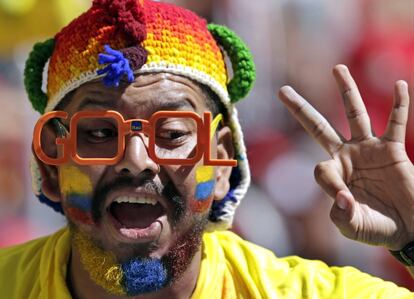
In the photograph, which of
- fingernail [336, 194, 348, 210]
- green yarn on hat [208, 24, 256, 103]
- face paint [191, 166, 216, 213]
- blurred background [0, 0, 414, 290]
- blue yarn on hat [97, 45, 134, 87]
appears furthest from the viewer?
blurred background [0, 0, 414, 290]

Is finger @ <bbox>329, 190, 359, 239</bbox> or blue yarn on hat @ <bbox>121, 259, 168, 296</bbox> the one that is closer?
finger @ <bbox>329, 190, 359, 239</bbox>

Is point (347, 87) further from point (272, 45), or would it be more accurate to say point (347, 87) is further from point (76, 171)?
point (272, 45)

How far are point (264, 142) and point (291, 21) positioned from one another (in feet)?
2.62

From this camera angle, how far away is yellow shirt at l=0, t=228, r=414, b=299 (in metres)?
2.89

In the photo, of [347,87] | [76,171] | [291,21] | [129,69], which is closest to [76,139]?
[76,171]

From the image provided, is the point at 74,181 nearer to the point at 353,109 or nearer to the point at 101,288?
the point at 101,288

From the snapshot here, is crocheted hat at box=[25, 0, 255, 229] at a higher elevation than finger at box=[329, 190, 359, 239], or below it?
higher

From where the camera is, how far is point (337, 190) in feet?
8.11

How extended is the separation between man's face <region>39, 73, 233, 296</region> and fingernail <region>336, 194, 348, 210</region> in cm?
58

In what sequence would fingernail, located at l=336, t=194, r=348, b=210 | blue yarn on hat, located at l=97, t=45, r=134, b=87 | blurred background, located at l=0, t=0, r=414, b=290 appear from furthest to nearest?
blurred background, located at l=0, t=0, r=414, b=290 → blue yarn on hat, located at l=97, t=45, r=134, b=87 → fingernail, located at l=336, t=194, r=348, b=210

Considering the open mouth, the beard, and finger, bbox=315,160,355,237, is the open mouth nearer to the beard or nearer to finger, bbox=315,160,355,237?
the beard

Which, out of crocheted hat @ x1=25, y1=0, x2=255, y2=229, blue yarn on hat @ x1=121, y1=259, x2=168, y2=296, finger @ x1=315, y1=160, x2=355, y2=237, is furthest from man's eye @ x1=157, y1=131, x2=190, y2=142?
finger @ x1=315, y1=160, x2=355, y2=237

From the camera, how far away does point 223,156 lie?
125 inches

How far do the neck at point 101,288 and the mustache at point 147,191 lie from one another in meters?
0.26
